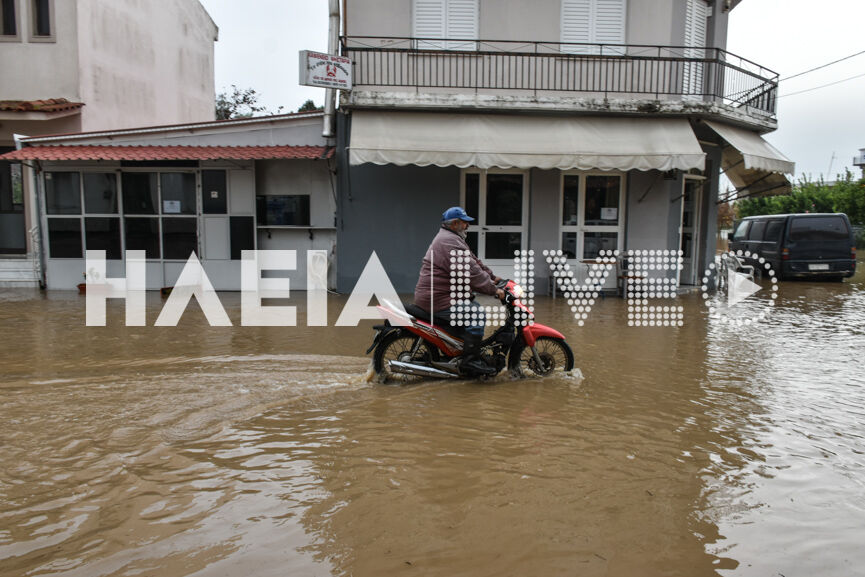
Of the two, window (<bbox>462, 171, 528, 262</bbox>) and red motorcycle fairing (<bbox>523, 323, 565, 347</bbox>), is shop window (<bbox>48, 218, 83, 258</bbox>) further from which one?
red motorcycle fairing (<bbox>523, 323, 565, 347</bbox>)

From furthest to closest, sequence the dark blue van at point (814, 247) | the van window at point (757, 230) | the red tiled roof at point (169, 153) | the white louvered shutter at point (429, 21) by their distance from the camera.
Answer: the van window at point (757, 230)
the dark blue van at point (814, 247)
the white louvered shutter at point (429, 21)
the red tiled roof at point (169, 153)

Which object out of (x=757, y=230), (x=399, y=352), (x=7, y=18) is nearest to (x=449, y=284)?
(x=399, y=352)

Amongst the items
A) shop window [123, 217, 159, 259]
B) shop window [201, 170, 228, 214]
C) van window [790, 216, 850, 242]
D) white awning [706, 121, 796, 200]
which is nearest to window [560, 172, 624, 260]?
white awning [706, 121, 796, 200]

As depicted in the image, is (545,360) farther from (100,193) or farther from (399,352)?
(100,193)

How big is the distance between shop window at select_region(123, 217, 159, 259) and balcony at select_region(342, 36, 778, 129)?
15.9ft

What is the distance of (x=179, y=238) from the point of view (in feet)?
42.6

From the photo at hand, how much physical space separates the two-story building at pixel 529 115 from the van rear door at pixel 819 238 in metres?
4.05

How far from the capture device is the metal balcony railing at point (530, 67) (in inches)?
488

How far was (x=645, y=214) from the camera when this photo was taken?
13125 millimetres

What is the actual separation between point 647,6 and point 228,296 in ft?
33.6

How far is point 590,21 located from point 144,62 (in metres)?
12.3

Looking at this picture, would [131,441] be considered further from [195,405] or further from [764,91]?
[764,91]

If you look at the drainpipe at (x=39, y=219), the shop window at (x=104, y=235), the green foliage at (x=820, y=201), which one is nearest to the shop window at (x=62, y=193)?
the drainpipe at (x=39, y=219)

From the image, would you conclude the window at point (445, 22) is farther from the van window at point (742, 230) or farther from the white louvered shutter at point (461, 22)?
the van window at point (742, 230)
